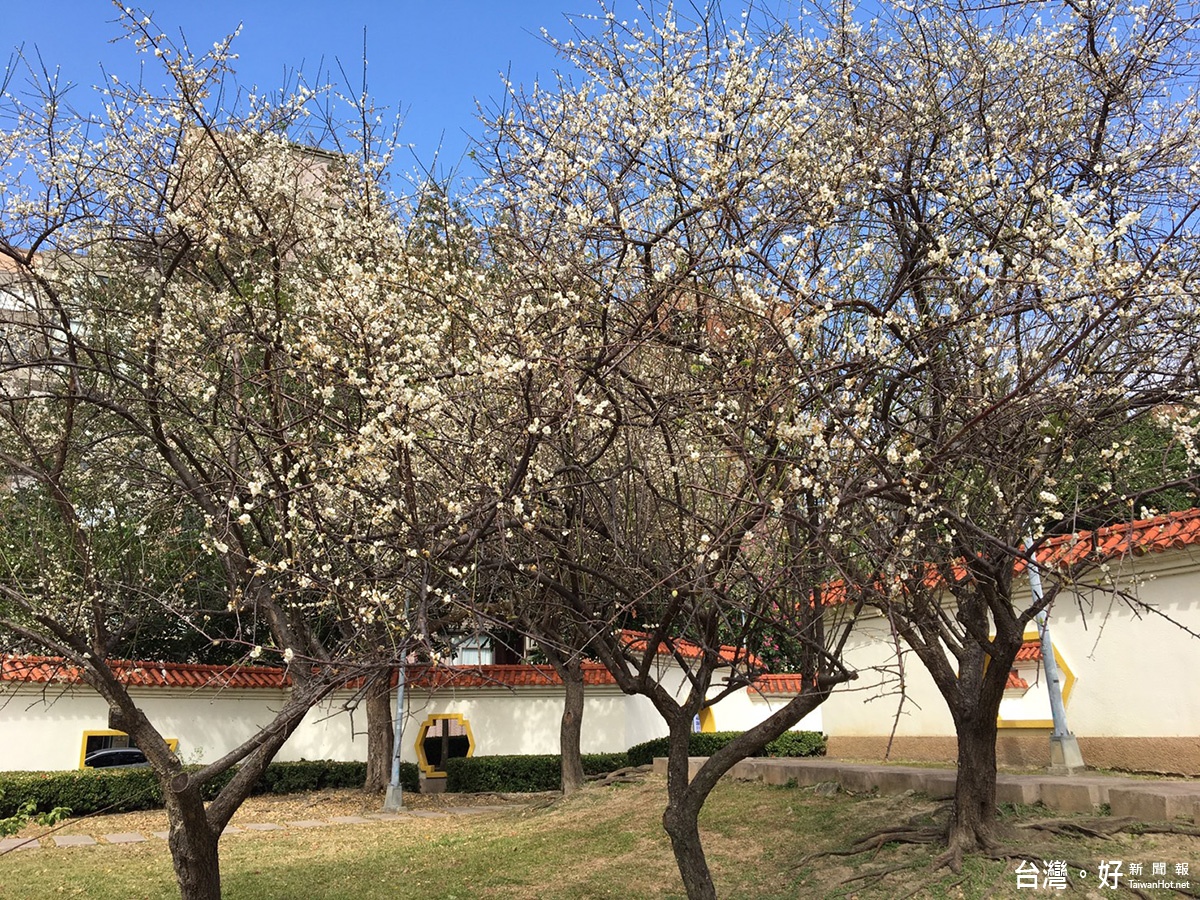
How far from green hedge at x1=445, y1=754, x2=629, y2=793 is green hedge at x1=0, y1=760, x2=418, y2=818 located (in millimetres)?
2603

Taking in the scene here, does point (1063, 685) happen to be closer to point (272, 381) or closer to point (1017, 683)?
point (1017, 683)

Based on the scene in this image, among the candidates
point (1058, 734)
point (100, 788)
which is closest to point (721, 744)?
point (1058, 734)

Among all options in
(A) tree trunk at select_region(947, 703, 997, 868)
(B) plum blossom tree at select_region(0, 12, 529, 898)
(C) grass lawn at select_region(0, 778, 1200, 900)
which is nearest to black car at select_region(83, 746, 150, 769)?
(C) grass lawn at select_region(0, 778, 1200, 900)

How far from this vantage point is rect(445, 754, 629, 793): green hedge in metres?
16.1

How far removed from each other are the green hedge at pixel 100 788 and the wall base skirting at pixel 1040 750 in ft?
27.1

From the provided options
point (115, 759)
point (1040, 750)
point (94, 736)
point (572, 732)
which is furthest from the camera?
point (115, 759)

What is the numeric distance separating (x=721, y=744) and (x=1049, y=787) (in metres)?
8.83

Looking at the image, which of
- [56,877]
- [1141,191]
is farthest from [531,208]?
[56,877]

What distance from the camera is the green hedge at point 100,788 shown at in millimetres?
12859

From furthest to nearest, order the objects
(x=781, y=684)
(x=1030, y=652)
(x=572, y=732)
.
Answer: (x=781, y=684), (x=572, y=732), (x=1030, y=652)

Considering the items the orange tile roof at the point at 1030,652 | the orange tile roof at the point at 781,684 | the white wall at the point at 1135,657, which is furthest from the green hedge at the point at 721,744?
the orange tile roof at the point at 1030,652

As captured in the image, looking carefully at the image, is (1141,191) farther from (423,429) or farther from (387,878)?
(387,878)

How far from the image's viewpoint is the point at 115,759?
14867 mm

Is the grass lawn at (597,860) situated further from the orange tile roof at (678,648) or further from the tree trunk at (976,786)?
the orange tile roof at (678,648)
